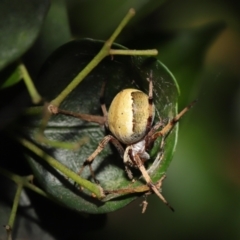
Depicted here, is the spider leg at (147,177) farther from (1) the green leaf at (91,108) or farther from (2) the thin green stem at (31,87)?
(2) the thin green stem at (31,87)

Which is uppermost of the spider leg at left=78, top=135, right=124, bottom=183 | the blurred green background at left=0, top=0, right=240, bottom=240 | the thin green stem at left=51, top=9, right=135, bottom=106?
the thin green stem at left=51, top=9, right=135, bottom=106

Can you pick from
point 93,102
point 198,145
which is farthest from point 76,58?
point 198,145

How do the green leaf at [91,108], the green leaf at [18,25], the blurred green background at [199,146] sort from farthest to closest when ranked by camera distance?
the blurred green background at [199,146]
the green leaf at [91,108]
the green leaf at [18,25]

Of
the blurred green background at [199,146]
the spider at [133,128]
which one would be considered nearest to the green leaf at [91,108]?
the spider at [133,128]

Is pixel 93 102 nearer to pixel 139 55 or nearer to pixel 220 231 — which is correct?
pixel 139 55

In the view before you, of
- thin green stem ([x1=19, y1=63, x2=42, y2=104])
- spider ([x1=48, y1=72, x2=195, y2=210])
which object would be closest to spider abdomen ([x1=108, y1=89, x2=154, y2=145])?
spider ([x1=48, y1=72, x2=195, y2=210])

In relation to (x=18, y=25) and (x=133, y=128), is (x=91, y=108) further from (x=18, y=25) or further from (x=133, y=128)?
(x=18, y=25)

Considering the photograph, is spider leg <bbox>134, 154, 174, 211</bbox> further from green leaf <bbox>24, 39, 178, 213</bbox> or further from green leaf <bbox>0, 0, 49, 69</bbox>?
green leaf <bbox>0, 0, 49, 69</bbox>
